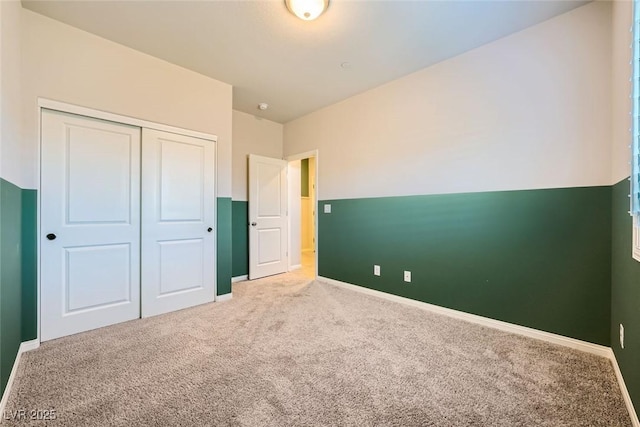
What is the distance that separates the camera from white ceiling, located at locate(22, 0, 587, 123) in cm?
206

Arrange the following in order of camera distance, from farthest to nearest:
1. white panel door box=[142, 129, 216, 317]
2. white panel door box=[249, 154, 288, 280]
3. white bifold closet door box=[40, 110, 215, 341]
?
white panel door box=[249, 154, 288, 280], white panel door box=[142, 129, 216, 317], white bifold closet door box=[40, 110, 215, 341]

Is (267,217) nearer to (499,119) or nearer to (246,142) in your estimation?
(246,142)

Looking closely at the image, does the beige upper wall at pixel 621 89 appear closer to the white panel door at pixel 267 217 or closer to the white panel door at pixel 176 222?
the white panel door at pixel 176 222

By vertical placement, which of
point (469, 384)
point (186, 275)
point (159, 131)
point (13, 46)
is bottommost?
point (469, 384)

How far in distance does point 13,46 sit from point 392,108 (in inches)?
132

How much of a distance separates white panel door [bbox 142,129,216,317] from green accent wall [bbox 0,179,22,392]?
2.85ft

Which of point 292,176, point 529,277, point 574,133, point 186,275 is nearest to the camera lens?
point 574,133

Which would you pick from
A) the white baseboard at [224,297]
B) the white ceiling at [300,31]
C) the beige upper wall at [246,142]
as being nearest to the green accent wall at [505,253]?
the white ceiling at [300,31]

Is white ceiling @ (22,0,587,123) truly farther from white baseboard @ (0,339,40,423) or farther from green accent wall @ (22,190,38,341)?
white baseboard @ (0,339,40,423)

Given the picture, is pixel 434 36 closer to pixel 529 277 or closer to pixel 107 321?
pixel 529 277

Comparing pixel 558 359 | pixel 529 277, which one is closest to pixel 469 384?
pixel 558 359

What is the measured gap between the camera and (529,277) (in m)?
2.29

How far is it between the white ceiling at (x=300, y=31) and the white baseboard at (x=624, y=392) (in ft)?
8.70

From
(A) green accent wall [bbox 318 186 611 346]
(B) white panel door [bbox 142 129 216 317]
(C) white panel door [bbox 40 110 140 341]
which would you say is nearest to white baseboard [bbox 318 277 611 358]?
(A) green accent wall [bbox 318 186 611 346]
